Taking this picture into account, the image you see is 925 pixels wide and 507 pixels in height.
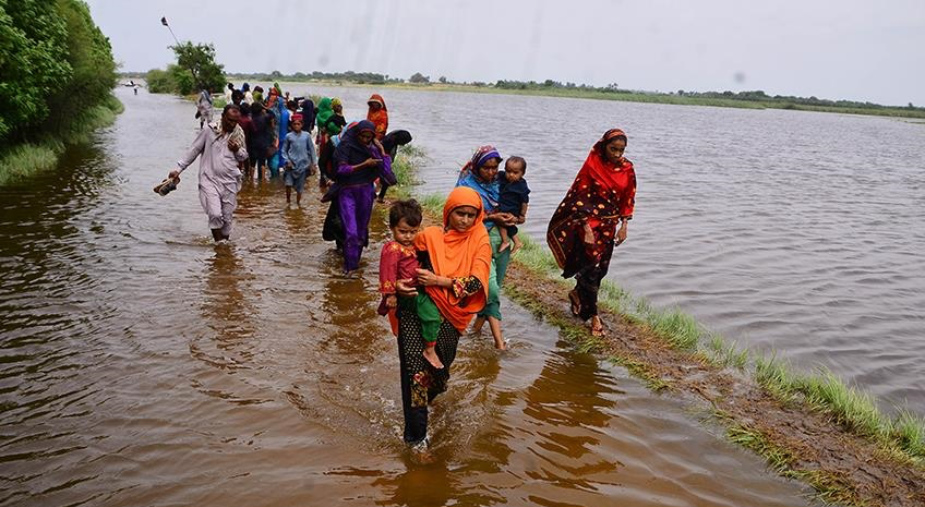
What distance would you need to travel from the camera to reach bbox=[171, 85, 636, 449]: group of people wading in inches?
134

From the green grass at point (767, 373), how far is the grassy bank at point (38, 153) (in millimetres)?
9775

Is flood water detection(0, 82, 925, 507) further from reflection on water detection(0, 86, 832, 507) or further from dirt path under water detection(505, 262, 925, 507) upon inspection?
dirt path under water detection(505, 262, 925, 507)

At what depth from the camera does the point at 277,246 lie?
802 cm

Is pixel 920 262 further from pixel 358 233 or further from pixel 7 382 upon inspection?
pixel 7 382

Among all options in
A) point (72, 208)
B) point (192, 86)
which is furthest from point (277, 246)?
point (192, 86)

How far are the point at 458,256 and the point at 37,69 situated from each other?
35.5 feet

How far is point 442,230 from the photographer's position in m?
3.62

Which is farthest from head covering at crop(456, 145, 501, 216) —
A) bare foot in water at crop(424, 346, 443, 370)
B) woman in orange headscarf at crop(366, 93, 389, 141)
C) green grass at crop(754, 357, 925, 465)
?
woman in orange headscarf at crop(366, 93, 389, 141)

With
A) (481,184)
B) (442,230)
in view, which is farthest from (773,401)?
(442,230)

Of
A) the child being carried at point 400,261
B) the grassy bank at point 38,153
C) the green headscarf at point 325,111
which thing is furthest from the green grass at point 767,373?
the grassy bank at point 38,153

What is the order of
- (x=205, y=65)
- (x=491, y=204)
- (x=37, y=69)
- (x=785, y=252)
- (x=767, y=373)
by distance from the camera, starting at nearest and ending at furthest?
1. (x=767, y=373)
2. (x=491, y=204)
3. (x=785, y=252)
4. (x=37, y=69)
5. (x=205, y=65)

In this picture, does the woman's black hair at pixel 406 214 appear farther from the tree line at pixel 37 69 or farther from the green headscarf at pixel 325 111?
the tree line at pixel 37 69

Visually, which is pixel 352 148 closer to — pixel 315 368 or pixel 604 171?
pixel 604 171

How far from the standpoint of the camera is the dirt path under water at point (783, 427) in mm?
3613
